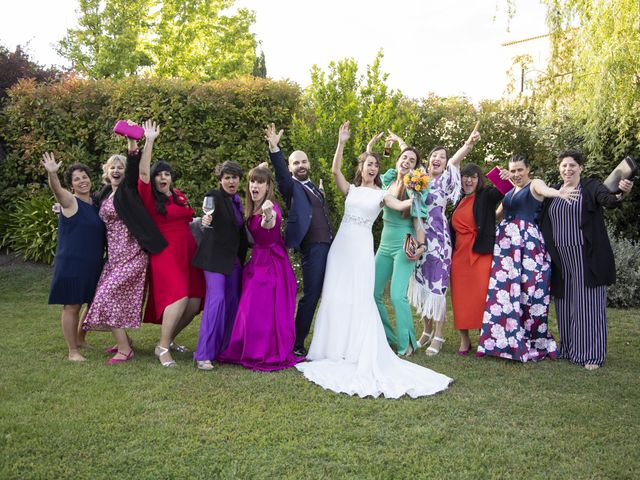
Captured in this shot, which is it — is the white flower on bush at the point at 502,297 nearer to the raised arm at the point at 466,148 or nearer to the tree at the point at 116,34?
the raised arm at the point at 466,148

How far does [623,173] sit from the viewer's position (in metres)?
6.03

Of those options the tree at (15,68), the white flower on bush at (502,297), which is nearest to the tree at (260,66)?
the tree at (15,68)

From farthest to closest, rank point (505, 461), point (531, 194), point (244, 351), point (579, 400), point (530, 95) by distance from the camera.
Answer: point (530, 95)
point (531, 194)
point (244, 351)
point (579, 400)
point (505, 461)

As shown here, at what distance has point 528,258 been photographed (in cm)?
644

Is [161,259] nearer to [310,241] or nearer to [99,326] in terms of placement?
[99,326]

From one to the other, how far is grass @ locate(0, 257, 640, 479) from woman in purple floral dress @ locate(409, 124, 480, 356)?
60cm

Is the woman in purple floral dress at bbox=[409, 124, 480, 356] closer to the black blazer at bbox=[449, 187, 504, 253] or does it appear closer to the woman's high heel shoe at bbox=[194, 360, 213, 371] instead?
the black blazer at bbox=[449, 187, 504, 253]

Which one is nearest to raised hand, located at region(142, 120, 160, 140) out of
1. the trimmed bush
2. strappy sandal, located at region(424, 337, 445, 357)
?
strappy sandal, located at region(424, 337, 445, 357)

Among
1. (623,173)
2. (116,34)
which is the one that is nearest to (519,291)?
(623,173)

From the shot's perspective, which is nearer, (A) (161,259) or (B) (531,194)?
(A) (161,259)

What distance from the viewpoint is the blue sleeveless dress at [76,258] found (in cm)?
602

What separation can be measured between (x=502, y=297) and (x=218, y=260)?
3.01 meters

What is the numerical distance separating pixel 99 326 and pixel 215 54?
2092 centimetres

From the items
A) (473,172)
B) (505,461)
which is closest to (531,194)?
(473,172)
